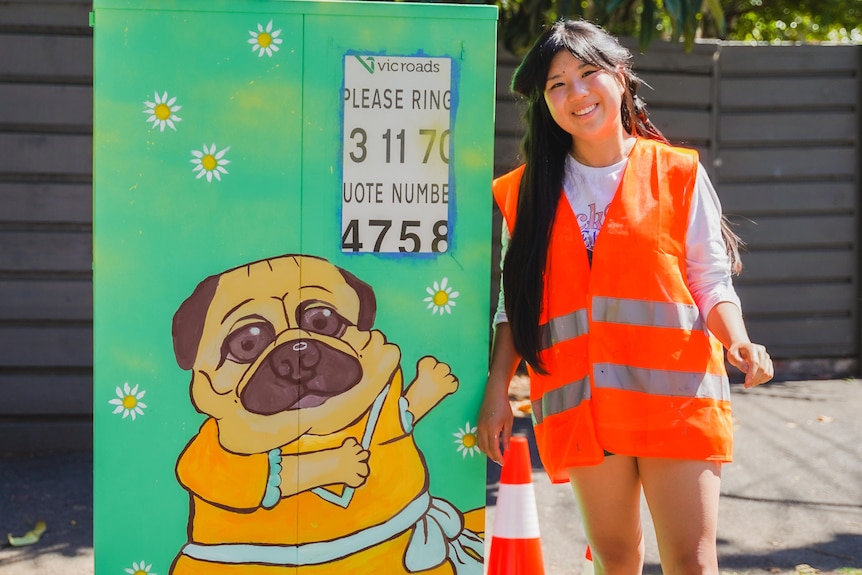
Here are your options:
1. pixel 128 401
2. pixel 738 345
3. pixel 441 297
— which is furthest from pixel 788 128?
pixel 128 401

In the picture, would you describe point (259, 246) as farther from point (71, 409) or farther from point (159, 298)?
point (71, 409)

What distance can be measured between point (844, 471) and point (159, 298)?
4.27 metres

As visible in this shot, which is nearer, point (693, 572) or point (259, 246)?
point (693, 572)

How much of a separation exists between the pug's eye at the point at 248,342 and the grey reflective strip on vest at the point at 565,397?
0.78 metres

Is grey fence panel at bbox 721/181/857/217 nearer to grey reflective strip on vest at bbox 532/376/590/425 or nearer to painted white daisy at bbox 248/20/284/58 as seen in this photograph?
grey reflective strip on vest at bbox 532/376/590/425

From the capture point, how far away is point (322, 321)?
9.85 feet

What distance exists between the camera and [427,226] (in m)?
3.03

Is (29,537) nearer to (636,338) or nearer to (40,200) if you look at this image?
(40,200)

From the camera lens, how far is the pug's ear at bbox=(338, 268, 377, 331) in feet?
9.89

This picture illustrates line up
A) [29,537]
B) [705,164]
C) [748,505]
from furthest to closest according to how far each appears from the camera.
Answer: [705,164] → [748,505] → [29,537]

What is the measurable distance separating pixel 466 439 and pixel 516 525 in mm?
281

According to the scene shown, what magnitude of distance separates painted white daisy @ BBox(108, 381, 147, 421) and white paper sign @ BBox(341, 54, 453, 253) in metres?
0.69

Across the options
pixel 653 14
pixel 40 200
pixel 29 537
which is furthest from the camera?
pixel 653 14

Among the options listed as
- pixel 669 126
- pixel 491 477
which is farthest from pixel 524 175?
pixel 669 126
